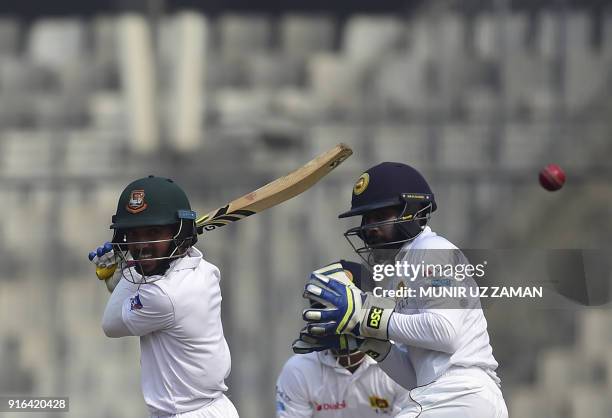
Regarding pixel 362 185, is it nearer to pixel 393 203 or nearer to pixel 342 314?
pixel 393 203

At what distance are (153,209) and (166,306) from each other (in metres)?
0.28

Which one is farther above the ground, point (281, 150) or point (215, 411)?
point (281, 150)

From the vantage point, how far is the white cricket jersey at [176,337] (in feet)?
11.9

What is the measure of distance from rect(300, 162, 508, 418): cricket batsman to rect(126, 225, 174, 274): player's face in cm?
43

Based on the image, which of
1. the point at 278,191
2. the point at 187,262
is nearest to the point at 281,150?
the point at 278,191

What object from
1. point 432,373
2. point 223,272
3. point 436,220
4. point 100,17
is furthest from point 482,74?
point 432,373

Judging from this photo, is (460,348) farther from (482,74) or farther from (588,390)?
(482,74)

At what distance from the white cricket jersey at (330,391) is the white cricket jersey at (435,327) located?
95cm

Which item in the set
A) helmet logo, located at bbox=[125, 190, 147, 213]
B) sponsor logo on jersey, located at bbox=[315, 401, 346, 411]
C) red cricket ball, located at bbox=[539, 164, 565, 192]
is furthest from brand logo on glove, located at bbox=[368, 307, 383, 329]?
sponsor logo on jersey, located at bbox=[315, 401, 346, 411]

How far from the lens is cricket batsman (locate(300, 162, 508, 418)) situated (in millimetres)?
3584

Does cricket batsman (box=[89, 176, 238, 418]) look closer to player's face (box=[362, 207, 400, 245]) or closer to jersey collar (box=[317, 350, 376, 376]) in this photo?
player's face (box=[362, 207, 400, 245])

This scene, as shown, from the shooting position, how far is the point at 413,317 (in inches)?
141

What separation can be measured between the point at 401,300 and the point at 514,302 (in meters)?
0.53

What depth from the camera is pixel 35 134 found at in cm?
784
